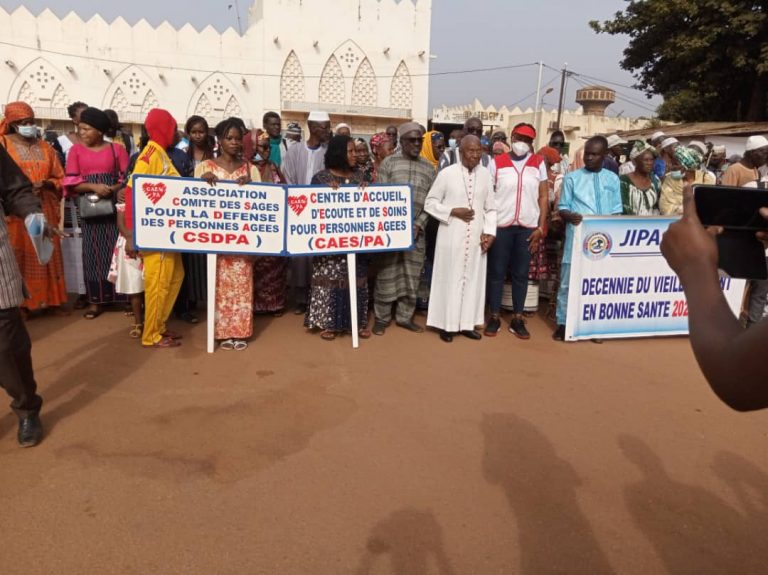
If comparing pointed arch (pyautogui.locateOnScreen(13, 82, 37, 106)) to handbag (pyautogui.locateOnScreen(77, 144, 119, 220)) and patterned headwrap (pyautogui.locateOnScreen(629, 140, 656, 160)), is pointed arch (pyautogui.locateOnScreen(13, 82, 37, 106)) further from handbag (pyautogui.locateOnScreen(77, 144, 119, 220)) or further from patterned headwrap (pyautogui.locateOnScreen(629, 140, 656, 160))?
patterned headwrap (pyautogui.locateOnScreen(629, 140, 656, 160))

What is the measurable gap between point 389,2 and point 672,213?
27.7 meters

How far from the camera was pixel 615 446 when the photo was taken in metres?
3.24

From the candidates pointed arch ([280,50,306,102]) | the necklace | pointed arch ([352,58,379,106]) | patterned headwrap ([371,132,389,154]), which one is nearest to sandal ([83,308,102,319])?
the necklace

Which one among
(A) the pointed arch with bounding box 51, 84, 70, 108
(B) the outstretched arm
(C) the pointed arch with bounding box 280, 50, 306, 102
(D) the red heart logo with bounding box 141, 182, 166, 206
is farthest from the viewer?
(C) the pointed arch with bounding box 280, 50, 306, 102

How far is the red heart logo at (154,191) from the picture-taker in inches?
161

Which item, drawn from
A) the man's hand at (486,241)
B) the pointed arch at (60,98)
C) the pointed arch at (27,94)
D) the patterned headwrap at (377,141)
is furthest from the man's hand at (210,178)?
the pointed arch at (27,94)

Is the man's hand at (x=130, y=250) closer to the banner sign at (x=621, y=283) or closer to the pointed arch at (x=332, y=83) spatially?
the banner sign at (x=621, y=283)

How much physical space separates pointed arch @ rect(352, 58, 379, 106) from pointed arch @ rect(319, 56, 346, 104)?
690mm

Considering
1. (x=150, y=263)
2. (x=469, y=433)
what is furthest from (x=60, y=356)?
(x=469, y=433)

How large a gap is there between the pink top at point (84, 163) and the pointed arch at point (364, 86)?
85.1 feet

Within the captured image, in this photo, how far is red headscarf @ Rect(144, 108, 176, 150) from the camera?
4264mm

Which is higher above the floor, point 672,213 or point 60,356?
point 672,213

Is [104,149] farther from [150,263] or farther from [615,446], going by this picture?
[615,446]

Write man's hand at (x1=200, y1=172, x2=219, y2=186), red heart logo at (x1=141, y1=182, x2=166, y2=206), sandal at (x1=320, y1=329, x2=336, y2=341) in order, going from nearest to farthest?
red heart logo at (x1=141, y1=182, x2=166, y2=206) < man's hand at (x1=200, y1=172, x2=219, y2=186) < sandal at (x1=320, y1=329, x2=336, y2=341)
